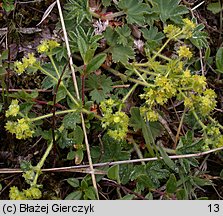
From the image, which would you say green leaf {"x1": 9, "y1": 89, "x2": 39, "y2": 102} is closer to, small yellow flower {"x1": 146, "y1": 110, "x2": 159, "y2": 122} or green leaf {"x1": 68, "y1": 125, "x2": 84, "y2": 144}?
green leaf {"x1": 68, "y1": 125, "x2": 84, "y2": 144}

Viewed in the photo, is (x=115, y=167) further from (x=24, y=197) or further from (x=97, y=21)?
(x=97, y=21)

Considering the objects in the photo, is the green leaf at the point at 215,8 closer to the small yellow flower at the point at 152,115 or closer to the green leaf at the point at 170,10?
the green leaf at the point at 170,10

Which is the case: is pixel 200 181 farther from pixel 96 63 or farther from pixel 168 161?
pixel 96 63

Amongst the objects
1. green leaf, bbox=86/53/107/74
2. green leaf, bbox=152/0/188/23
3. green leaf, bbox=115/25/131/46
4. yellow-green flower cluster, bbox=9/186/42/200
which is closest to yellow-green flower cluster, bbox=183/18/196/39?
green leaf, bbox=152/0/188/23

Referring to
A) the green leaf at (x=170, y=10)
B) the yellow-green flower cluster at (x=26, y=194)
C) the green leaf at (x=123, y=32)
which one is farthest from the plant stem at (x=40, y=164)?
the green leaf at (x=170, y=10)

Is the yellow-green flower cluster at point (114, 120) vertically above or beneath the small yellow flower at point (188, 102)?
beneath
